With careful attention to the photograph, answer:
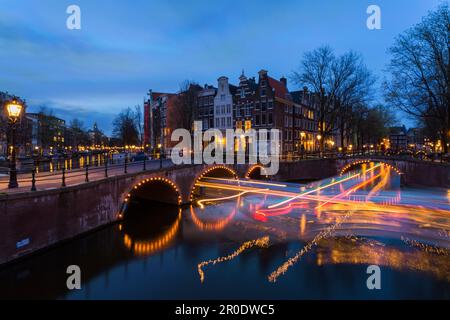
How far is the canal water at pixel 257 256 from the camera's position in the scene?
403 inches

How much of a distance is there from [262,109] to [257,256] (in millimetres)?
39809

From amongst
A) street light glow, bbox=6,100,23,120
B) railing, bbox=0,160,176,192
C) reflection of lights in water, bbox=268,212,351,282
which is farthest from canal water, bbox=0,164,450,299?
street light glow, bbox=6,100,23,120

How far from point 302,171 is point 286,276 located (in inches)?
1174

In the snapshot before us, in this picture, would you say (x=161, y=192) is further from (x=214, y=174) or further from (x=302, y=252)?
(x=214, y=174)

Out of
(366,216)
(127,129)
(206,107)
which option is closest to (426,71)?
(366,216)

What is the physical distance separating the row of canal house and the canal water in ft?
90.6

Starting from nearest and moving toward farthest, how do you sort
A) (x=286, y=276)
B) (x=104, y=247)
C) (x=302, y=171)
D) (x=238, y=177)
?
(x=286, y=276) → (x=104, y=247) → (x=238, y=177) → (x=302, y=171)

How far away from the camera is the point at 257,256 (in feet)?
42.8

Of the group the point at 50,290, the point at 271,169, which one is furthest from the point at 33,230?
the point at 271,169

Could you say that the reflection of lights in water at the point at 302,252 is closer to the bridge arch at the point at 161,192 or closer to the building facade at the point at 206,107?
the bridge arch at the point at 161,192

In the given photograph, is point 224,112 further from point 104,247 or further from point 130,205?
point 104,247

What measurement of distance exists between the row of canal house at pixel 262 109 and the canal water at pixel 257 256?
27614 mm
